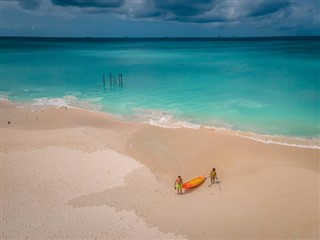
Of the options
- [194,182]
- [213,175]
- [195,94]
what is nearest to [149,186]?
[194,182]

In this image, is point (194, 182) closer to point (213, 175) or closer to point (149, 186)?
point (213, 175)

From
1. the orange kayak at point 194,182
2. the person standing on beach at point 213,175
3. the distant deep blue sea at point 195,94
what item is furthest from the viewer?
the distant deep blue sea at point 195,94

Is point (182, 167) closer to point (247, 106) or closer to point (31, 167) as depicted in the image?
point (31, 167)

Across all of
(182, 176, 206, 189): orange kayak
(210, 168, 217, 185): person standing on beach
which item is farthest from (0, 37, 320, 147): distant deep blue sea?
(182, 176, 206, 189): orange kayak

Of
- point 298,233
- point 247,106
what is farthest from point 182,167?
point 247,106

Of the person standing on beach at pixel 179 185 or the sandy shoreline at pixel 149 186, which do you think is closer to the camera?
the sandy shoreline at pixel 149 186

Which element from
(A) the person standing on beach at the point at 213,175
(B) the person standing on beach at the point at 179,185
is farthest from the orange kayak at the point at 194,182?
(A) the person standing on beach at the point at 213,175

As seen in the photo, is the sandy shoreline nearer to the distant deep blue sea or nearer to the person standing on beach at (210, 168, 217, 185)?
the person standing on beach at (210, 168, 217, 185)

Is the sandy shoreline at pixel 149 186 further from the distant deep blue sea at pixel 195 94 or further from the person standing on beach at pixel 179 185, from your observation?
the distant deep blue sea at pixel 195 94
